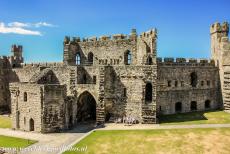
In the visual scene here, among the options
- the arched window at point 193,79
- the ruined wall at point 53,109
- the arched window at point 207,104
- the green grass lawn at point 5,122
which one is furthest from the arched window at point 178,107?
the green grass lawn at point 5,122

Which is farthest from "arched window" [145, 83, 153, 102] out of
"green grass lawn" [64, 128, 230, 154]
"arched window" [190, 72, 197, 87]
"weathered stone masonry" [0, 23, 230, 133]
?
"arched window" [190, 72, 197, 87]

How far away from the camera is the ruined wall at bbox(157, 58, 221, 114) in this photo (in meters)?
44.1

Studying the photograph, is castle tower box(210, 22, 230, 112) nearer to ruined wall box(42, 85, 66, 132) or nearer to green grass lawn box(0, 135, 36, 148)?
ruined wall box(42, 85, 66, 132)

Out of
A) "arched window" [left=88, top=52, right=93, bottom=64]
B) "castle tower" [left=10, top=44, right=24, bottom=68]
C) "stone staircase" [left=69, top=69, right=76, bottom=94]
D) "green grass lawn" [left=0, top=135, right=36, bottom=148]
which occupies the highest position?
"castle tower" [left=10, top=44, right=24, bottom=68]

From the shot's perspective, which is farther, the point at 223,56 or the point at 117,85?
the point at 223,56

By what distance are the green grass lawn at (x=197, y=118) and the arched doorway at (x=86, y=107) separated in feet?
33.0

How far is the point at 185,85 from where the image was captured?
45.9 m

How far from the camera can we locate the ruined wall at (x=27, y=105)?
122 ft

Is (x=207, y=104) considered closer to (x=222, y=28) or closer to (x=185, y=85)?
(x=185, y=85)

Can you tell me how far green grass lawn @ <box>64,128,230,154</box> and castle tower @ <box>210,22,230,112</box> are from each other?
12581 mm

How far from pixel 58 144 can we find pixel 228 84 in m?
27.9

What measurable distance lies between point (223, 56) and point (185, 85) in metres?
7.41

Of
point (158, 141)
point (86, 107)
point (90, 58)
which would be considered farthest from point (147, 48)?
point (158, 141)

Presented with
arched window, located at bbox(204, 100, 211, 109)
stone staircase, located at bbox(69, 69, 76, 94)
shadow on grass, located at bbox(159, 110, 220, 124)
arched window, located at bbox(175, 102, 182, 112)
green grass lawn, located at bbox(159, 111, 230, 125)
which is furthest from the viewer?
arched window, located at bbox(204, 100, 211, 109)
